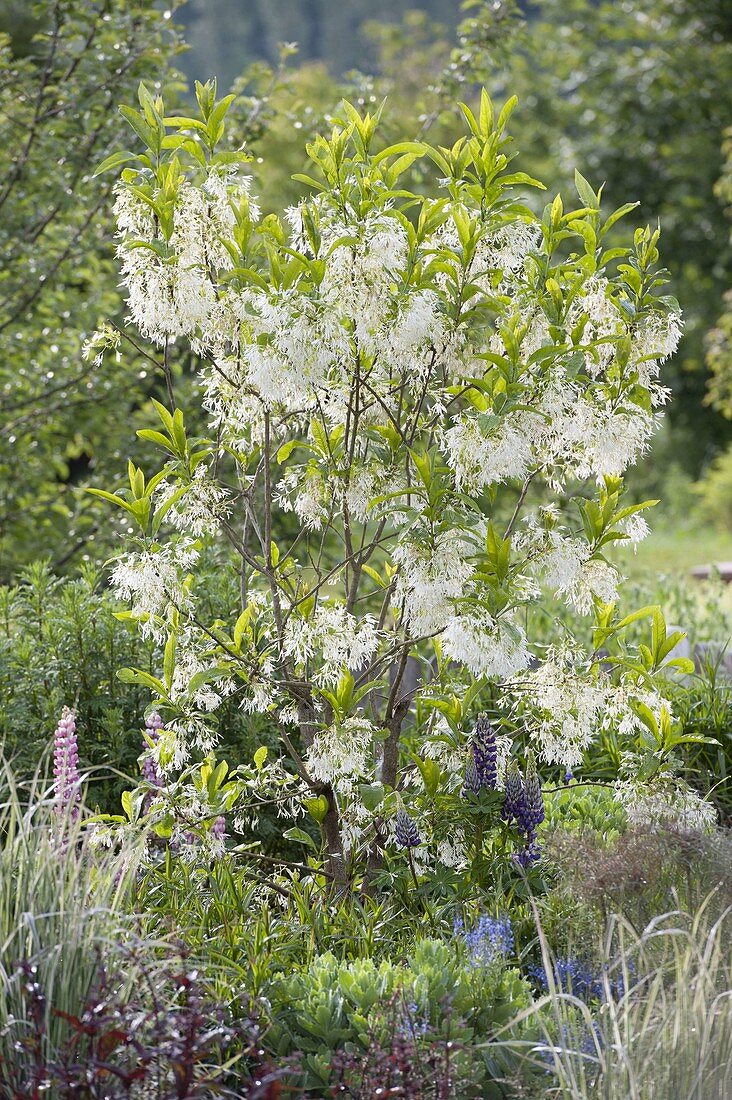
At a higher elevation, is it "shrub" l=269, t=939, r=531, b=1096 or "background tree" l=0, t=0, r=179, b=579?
"background tree" l=0, t=0, r=179, b=579

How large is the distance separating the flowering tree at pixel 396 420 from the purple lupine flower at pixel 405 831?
15 millimetres

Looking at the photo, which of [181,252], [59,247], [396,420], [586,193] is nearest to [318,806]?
[396,420]

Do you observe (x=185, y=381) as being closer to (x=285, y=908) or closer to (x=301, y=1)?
(x=285, y=908)

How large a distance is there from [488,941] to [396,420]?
1.46 m

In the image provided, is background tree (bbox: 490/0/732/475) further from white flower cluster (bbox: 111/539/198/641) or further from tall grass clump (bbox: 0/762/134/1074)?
tall grass clump (bbox: 0/762/134/1074)

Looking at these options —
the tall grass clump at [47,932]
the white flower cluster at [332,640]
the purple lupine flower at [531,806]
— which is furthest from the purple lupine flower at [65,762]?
the purple lupine flower at [531,806]

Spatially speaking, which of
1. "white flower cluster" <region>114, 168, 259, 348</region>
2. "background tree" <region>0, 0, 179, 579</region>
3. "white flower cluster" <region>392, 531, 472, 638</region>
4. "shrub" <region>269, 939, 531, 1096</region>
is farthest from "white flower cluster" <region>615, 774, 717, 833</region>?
"background tree" <region>0, 0, 179, 579</region>

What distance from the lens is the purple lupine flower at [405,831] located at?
10.4 feet

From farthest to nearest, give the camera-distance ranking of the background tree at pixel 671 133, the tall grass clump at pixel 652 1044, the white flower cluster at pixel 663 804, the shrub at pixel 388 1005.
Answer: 1. the background tree at pixel 671 133
2. the white flower cluster at pixel 663 804
3. the shrub at pixel 388 1005
4. the tall grass clump at pixel 652 1044

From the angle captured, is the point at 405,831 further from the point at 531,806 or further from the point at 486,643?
the point at 486,643

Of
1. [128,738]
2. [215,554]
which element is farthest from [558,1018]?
[215,554]

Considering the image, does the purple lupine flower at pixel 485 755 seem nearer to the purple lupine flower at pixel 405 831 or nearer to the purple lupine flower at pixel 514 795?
the purple lupine flower at pixel 514 795

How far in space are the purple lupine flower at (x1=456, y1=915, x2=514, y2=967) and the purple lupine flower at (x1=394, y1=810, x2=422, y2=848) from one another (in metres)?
0.30

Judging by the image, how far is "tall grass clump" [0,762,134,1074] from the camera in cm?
237
